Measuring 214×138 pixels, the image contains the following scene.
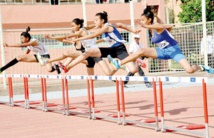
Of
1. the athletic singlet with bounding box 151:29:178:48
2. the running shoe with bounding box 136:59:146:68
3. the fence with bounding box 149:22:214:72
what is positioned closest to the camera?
the athletic singlet with bounding box 151:29:178:48

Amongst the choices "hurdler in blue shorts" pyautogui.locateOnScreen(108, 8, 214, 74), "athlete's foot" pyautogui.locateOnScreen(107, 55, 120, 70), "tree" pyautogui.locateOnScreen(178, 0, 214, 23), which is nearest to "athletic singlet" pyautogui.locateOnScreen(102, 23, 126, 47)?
"athlete's foot" pyautogui.locateOnScreen(107, 55, 120, 70)

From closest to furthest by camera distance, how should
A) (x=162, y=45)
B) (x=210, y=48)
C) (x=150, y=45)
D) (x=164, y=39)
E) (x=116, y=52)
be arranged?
(x=164, y=39) → (x=162, y=45) → (x=116, y=52) → (x=210, y=48) → (x=150, y=45)

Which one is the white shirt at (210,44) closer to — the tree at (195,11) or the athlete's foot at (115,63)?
the athlete's foot at (115,63)

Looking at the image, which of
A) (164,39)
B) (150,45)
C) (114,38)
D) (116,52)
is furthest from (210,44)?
(164,39)

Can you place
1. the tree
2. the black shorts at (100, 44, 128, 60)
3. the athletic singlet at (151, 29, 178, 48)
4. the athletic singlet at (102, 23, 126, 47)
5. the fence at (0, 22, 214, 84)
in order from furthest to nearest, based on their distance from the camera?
the tree
the fence at (0, 22, 214, 84)
the black shorts at (100, 44, 128, 60)
the athletic singlet at (102, 23, 126, 47)
the athletic singlet at (151, 29, 178, 48)

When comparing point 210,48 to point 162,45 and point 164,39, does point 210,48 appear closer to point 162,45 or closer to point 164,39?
point 162,45

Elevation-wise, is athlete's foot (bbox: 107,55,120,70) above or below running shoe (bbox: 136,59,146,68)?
above

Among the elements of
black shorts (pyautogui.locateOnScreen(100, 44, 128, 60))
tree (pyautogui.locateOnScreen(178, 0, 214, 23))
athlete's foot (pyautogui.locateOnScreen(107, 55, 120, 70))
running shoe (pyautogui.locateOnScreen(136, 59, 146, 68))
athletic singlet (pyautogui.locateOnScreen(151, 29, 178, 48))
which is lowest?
running shoe (pyautogui.locateOnScreen(136, 59, 146, 68))

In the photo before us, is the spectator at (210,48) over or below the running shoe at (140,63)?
over

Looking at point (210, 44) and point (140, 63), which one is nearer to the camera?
point (140, 63)

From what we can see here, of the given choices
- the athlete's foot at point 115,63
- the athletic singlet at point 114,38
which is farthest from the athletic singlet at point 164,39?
the athletic singlet at point 114,38

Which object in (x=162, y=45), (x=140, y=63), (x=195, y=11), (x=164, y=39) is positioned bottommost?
(x=140, y=63)

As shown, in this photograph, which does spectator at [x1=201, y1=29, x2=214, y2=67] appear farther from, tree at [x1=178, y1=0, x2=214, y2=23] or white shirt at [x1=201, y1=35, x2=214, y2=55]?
tree at [x1=178, y1=0, x2=214, y2=23]

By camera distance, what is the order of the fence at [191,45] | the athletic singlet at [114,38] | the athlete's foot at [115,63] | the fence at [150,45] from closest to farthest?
the athlete's foot at [115,63]
the athletic singlet at [114,38]
the fence at [150,45]
the fence at [191,45]
